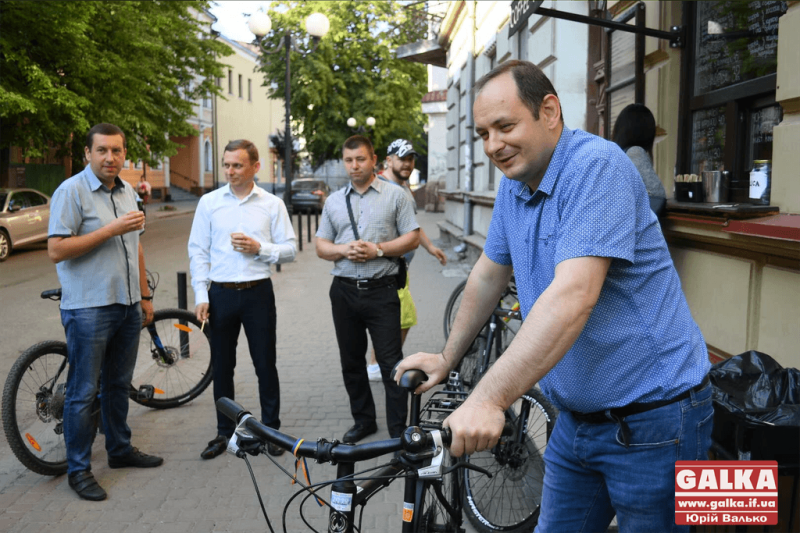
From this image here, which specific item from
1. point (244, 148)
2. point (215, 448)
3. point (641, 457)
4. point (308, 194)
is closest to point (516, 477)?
point (641, 457)

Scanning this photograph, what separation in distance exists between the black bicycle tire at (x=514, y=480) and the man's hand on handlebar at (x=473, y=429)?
2272 millimetres

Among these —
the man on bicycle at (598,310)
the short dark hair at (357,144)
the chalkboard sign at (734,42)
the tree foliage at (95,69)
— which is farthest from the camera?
the tree foliage at (95,69)

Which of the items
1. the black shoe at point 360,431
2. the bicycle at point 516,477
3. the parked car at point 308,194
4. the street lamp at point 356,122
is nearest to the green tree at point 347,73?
the street lamp at point 356,122

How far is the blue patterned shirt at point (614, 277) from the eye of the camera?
1.88 metres

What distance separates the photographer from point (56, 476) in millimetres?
4859

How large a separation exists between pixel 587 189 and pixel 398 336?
3.67 meters

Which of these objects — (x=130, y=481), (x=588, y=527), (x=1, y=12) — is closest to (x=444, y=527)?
(x=588, y=527)

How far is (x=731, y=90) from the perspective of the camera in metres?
4.42

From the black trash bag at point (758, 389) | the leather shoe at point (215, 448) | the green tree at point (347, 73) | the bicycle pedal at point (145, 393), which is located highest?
the green tree at point (347, 73)

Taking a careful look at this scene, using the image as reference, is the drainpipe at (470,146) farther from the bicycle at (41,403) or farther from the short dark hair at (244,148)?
the short dark hair at (244,148)

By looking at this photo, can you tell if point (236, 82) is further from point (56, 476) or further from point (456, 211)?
point (56, 476)

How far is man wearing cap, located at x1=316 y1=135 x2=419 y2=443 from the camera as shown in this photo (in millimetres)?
5398

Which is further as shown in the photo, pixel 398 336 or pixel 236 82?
pixel 236 82
